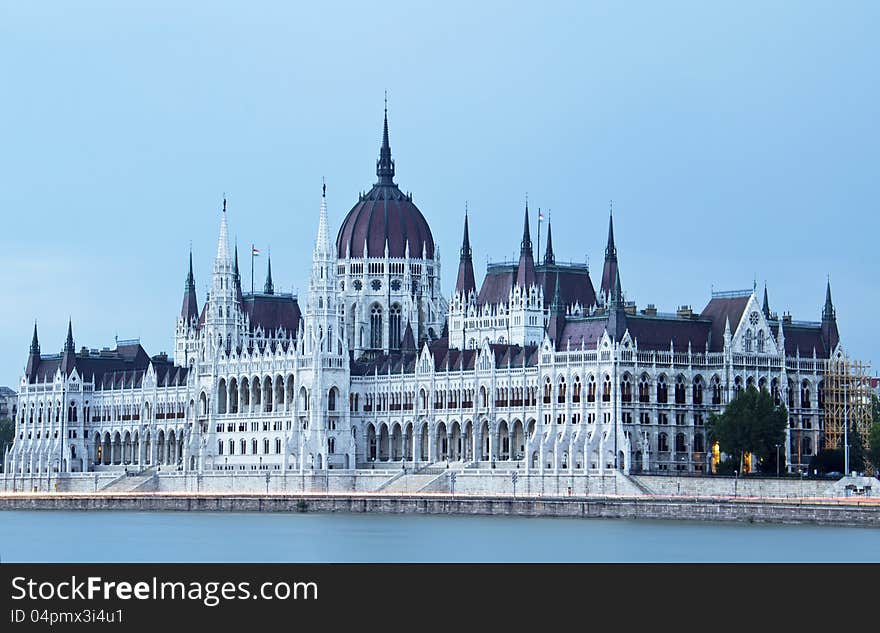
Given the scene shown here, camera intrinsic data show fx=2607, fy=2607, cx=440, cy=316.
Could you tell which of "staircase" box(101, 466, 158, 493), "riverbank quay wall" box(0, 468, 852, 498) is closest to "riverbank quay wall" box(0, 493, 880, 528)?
"riverbank quay wall" box(0, 468, 852, 498)

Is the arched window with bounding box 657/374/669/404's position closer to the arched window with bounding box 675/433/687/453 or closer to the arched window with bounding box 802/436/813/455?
the arched window with bounding box 675/433/687/453

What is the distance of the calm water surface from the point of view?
382 ft

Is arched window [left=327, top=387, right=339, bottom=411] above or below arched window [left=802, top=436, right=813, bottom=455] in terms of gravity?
above

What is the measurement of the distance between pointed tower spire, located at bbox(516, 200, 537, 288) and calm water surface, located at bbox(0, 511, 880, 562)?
124 feet

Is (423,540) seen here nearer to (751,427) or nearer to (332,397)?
(751,427)

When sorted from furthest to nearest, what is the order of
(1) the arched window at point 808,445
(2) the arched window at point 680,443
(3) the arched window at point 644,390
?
(1) the arched window at point 808,445
(2) the arched window at point 680,443
(3) the arched window at point 644,390

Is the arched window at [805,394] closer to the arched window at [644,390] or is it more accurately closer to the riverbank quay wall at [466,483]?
the arched window at [644,390]

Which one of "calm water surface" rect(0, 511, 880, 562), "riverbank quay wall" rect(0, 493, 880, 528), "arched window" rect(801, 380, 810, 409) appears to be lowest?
"calm water surface" rect(0, 511, 880, 562)

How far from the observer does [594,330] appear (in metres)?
173

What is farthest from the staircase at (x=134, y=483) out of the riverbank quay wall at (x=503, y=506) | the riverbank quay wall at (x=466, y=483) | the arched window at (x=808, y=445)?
the arched window at (x=808, y=445)

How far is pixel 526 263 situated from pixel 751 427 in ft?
107

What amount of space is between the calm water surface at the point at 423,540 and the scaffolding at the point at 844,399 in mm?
31394

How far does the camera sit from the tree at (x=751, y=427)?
164 meters

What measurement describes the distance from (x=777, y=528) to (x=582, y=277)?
59620 mm
